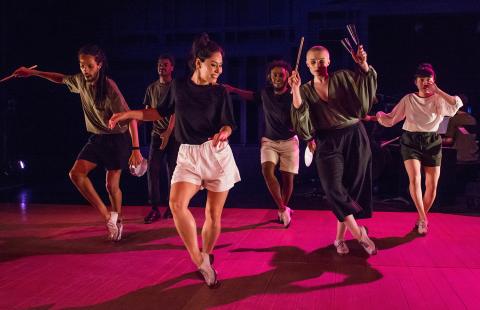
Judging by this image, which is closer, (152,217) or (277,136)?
Answer: (277,136)

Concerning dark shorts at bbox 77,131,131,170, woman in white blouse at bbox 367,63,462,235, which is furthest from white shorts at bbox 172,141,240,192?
woman in white blouse at bbox 367,63,462,235

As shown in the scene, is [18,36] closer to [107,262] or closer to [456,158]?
[107,262]

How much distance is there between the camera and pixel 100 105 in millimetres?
4160

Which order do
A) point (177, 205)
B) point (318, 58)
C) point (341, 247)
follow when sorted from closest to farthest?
1. point (177, 205)
2. point (318, 58)
3. point (341, 247)

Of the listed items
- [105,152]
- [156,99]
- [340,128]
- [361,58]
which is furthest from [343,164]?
[156,99]

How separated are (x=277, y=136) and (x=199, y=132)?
1.95m

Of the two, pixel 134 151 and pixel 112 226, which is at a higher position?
pixel 134 151

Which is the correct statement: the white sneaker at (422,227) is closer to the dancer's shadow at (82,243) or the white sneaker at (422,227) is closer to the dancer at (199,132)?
the dancer's shadow at (82,243)

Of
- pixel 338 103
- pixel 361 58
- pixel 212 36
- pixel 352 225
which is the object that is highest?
pixel 212 36

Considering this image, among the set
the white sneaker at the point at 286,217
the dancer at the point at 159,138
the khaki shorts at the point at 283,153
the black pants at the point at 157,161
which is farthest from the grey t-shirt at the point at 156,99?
the white sneaker at the point at 286,217

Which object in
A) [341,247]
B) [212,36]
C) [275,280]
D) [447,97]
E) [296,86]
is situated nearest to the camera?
[275,280]

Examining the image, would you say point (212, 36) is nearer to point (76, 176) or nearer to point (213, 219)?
point (76, 176)

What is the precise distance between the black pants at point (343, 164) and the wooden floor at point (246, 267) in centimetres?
42

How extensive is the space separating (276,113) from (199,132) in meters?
1.84
